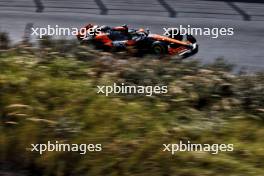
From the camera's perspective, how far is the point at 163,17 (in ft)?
52.2

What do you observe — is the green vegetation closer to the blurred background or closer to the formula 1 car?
the blurred background

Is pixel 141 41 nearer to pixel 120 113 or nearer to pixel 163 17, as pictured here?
A: pixel 163 17

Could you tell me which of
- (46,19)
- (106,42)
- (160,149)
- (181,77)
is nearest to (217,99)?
(181,77)

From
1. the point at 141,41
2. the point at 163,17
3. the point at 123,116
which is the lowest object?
the point at 123,116

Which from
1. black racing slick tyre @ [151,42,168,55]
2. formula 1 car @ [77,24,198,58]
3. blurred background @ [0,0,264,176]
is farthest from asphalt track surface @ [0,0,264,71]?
blurred background @ [0,0,264,176]

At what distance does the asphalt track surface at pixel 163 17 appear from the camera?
46.5 ft

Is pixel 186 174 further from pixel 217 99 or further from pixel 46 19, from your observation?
pixel 46 19

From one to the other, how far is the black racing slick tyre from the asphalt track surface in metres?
1.41

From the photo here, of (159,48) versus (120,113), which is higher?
(159,48)

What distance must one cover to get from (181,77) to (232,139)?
1456mm

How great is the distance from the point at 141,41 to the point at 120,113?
22.6 ft

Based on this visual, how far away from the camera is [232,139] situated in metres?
5.56

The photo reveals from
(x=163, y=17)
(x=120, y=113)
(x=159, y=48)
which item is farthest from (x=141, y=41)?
(x=120, y=113)

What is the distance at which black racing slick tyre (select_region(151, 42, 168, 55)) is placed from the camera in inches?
477
